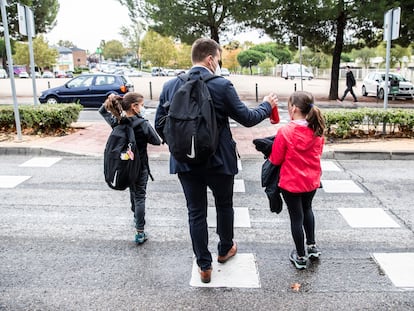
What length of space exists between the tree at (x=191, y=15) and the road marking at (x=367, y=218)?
14.4 meters

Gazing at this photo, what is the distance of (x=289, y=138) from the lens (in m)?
3.31

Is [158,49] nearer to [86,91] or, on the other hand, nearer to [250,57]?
[250,57]

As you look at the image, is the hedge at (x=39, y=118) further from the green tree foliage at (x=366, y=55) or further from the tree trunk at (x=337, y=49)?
the green tree foliage at (x=366, y=55)

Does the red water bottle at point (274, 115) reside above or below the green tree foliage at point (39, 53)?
A: below

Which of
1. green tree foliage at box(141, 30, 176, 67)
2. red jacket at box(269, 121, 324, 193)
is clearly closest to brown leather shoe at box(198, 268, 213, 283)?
red jacket at box(269, 121, 324, 193)

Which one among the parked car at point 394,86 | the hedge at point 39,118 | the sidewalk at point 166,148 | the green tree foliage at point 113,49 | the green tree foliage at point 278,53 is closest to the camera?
the sidewalk at point 166,148

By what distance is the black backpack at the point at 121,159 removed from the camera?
3.78 metres

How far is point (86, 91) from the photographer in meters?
17.0

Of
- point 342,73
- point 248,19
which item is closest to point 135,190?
point 248,19

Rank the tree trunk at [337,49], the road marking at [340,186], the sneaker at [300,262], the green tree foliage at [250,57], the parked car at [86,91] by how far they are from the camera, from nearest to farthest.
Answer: the sneaker at [300,262] < the road marking at [340,186] < the parked car at [86,91] < the tree trunk at [337,49] < the green tree foliage at [250,57]

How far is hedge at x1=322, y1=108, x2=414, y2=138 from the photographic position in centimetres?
882

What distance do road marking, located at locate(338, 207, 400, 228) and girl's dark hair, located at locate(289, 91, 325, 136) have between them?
1.71 meters

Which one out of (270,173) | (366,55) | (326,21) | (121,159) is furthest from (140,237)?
(366,55)

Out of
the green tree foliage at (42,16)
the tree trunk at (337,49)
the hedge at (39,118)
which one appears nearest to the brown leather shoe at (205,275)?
the hedge at (39,118)
